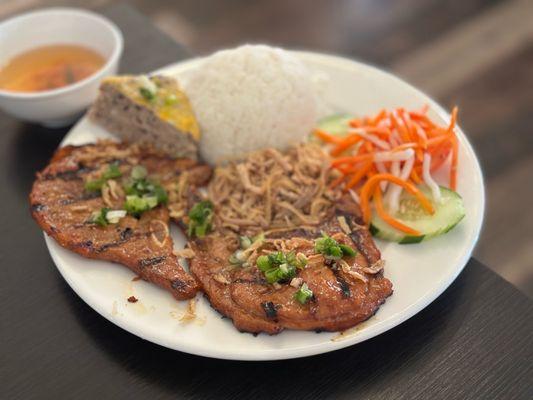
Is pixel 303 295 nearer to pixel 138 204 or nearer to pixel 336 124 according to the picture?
pixel 138 204

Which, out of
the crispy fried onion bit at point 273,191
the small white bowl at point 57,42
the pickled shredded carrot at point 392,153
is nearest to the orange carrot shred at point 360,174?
the pickled shredded carrot at point 392,153

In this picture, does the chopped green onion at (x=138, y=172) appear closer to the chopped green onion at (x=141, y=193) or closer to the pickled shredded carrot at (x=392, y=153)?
the chopped green onion at (x=141, y=193)

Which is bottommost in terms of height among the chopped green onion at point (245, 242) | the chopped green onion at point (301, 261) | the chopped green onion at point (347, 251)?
the chopped green onion at point (245, 242)

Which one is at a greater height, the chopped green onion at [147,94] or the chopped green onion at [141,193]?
the chopped green onion at [147,94]

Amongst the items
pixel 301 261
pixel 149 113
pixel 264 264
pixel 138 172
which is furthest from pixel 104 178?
pixel 301 261

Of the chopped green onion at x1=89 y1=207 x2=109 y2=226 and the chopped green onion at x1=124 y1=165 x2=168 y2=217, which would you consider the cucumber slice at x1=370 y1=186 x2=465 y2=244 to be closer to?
the chopped green onion at x1=124 y1=165 x2=168 y2=217
